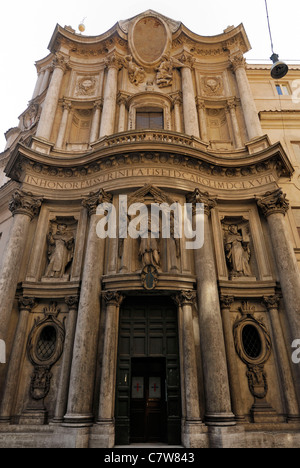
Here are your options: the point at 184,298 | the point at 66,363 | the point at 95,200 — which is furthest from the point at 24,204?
the point at 184,298

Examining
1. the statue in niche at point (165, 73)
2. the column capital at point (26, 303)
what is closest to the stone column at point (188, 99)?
the statue in niche at point (165, 73)

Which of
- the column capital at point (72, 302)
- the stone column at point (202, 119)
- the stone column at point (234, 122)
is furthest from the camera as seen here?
the stone column at point (202, 119)

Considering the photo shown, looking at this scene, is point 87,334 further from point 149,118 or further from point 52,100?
point 52,100

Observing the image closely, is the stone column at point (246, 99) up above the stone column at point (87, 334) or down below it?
above

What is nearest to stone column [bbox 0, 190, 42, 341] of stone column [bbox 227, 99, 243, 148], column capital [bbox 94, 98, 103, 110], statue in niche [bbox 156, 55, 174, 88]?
column capital [bbox 94, 98, 103, 110]

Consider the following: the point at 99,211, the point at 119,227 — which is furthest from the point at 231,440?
the point at 99,211

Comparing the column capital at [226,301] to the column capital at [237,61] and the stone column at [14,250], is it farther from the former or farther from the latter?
the column capital at [237,61]

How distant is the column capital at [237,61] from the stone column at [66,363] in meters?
15.3

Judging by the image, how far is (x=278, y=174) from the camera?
44.1 ft

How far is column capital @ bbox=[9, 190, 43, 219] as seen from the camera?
12039 mm

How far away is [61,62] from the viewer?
1720 centimetres

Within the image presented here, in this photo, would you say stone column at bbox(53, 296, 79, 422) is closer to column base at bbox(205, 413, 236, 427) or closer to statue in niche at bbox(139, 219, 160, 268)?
statue in niche at bbox(139, 219, 160, 268)

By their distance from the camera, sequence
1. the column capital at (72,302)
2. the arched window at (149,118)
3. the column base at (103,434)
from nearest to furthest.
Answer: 1. the column base at (103,434)
2. the column capital at (72,302)
3. the arched window at (149,118)

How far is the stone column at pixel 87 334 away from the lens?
29.4ft
